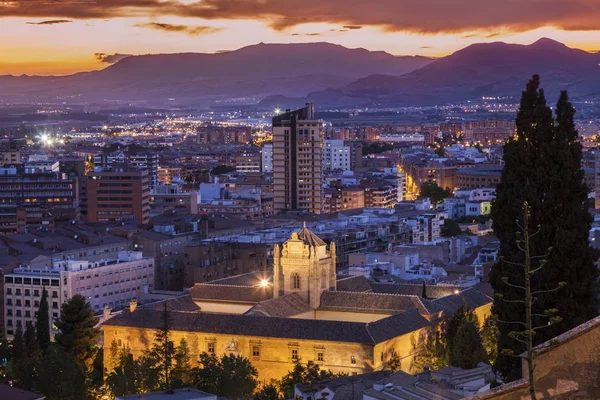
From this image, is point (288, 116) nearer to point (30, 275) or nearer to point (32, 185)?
point (32, 185)

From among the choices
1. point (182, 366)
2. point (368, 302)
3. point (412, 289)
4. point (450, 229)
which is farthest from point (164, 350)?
point (450, 229)

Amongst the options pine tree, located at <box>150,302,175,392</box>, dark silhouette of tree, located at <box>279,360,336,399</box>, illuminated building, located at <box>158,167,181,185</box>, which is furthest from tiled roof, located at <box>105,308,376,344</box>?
illuminated building, located at <box>158,167,181,185</box>

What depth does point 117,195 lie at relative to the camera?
86438 millimetres

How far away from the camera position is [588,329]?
11789 millimetres

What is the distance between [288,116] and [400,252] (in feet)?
82.9

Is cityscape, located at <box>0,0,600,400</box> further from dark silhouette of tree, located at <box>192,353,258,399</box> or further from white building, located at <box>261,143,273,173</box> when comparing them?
white building, located at <box>261,143,273,173</box>

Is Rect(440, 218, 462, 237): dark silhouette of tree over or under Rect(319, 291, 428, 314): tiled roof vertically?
under

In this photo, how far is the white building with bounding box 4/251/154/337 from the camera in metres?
50.2

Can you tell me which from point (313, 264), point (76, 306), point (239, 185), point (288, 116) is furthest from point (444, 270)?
point (239, 185)

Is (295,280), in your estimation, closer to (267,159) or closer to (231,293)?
(231,293)

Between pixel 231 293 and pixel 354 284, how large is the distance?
398 centimetres

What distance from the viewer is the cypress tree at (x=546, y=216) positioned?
22281mm

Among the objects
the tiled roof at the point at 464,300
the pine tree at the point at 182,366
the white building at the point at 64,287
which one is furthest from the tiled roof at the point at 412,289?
the white building at the point at 64,287

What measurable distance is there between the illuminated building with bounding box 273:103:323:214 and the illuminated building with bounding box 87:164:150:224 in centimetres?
868
